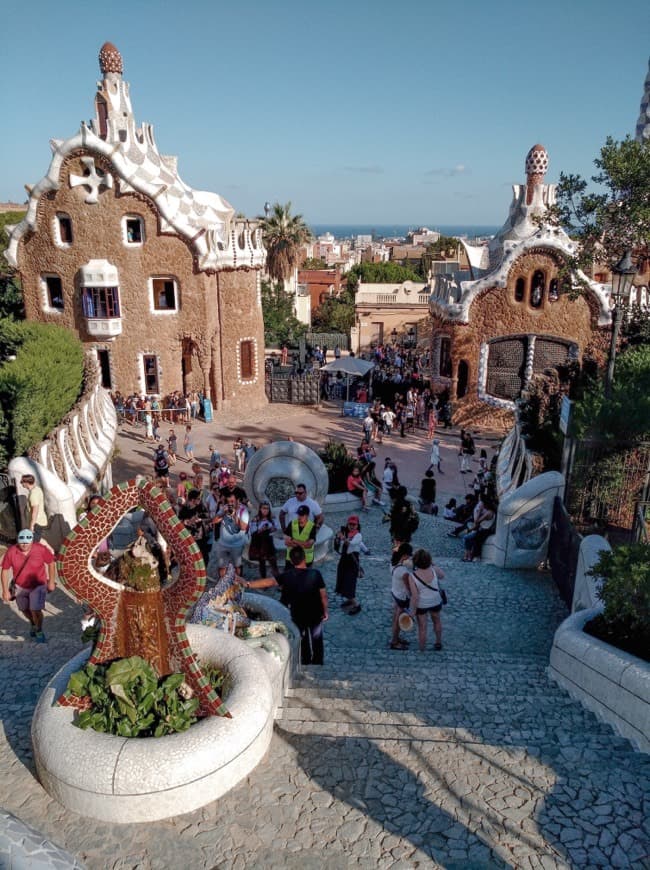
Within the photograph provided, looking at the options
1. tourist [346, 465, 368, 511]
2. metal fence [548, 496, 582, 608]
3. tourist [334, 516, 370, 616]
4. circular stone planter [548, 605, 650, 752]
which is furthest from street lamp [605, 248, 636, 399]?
tourist [346, 465, 368, 511]

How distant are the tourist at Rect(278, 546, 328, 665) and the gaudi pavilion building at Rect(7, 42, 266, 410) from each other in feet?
63.6

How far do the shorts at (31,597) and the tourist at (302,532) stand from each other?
3.00 metres

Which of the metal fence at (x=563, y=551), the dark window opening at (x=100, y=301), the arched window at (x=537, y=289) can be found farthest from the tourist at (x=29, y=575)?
the arched window at (x=537, y=289)

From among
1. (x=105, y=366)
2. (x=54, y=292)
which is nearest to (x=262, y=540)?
(x=105, y=366)

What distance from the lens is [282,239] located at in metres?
43.1

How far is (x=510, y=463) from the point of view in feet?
48.5

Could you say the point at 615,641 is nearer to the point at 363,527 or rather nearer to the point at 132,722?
the point at 132,722

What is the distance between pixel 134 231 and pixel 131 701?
2199cm

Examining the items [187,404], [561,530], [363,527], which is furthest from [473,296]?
[561,530]

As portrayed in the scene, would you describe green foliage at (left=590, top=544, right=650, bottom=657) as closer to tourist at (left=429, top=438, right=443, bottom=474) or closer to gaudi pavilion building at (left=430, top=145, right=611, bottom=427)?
tourist at (left=429, top=438, right=443, bottom=474)

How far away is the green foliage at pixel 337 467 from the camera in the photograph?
15578 mm

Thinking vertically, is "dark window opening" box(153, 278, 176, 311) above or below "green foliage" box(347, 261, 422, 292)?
below

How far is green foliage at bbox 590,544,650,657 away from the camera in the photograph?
19.9 ft

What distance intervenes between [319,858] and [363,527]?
9668 mm
